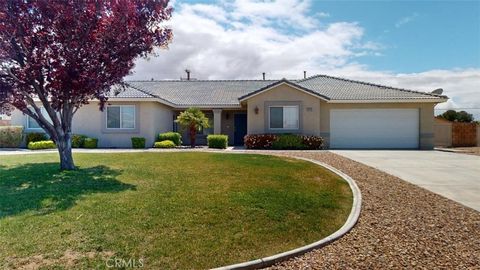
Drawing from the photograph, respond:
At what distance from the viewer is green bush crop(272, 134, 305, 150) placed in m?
19.7

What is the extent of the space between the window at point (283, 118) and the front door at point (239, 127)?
4.51 metres

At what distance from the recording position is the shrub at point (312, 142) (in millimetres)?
19812

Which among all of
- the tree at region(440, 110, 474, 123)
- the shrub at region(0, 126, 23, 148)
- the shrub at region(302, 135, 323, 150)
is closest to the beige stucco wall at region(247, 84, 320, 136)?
the shrub at region(302, 135, 323, 150)

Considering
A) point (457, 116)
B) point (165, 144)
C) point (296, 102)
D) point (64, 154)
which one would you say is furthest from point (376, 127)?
point (64, 154)

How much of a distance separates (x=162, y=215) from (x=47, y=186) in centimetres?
392

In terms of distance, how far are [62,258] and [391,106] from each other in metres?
20.9

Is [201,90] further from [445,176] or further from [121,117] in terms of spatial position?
[445,176]

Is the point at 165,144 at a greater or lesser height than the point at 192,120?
lesser

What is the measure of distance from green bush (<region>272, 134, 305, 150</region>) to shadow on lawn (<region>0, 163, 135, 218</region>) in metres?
11.5

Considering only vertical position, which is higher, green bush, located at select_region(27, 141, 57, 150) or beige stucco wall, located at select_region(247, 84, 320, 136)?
beige stucco wall, located at select_region(247, 84, 320, 136)

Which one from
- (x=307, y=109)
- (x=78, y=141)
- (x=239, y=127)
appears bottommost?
(x=78, y=141)

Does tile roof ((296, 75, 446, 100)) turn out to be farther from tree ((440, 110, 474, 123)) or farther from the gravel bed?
the gravel bed

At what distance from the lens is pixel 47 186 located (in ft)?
25.1

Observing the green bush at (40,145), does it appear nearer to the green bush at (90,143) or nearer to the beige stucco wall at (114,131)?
the beige stucco wall at (114,131)
